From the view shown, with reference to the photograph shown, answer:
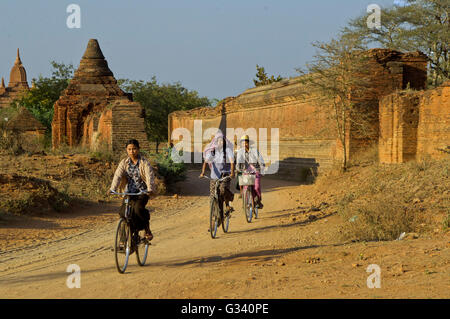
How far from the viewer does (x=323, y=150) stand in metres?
19.7

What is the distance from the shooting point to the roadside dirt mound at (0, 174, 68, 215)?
12.2m

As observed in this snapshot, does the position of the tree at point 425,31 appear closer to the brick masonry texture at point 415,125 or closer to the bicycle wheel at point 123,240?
the brick masonry texture at point 415,125

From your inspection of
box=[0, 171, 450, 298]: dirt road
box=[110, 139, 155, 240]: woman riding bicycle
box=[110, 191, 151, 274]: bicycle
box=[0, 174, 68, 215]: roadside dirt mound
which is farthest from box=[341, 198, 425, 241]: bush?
box=[0, 174, 68, 215]: roadside dirt mound

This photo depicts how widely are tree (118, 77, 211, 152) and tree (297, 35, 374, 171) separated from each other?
107 feet

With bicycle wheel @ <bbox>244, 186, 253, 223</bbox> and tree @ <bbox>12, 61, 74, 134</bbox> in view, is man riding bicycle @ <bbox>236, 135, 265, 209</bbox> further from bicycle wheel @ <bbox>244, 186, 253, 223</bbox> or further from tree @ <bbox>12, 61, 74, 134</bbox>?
tree @ <bbox>12, 61, 74, 134</bbox>

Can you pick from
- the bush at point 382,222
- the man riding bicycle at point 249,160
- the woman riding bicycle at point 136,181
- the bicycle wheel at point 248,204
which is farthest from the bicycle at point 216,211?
the woman riding bicycle at point 136,181

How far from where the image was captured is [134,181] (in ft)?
23.7

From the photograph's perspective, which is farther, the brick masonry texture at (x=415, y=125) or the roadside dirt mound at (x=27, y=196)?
the brick masonry texture at (x=415, y=125)

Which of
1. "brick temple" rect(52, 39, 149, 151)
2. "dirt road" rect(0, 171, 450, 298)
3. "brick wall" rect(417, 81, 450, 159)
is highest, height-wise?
"brick temple" rect(52, 39, 149, 151)

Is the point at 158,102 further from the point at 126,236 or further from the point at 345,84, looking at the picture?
the point at 126,236

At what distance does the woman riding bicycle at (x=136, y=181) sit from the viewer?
708 cm
